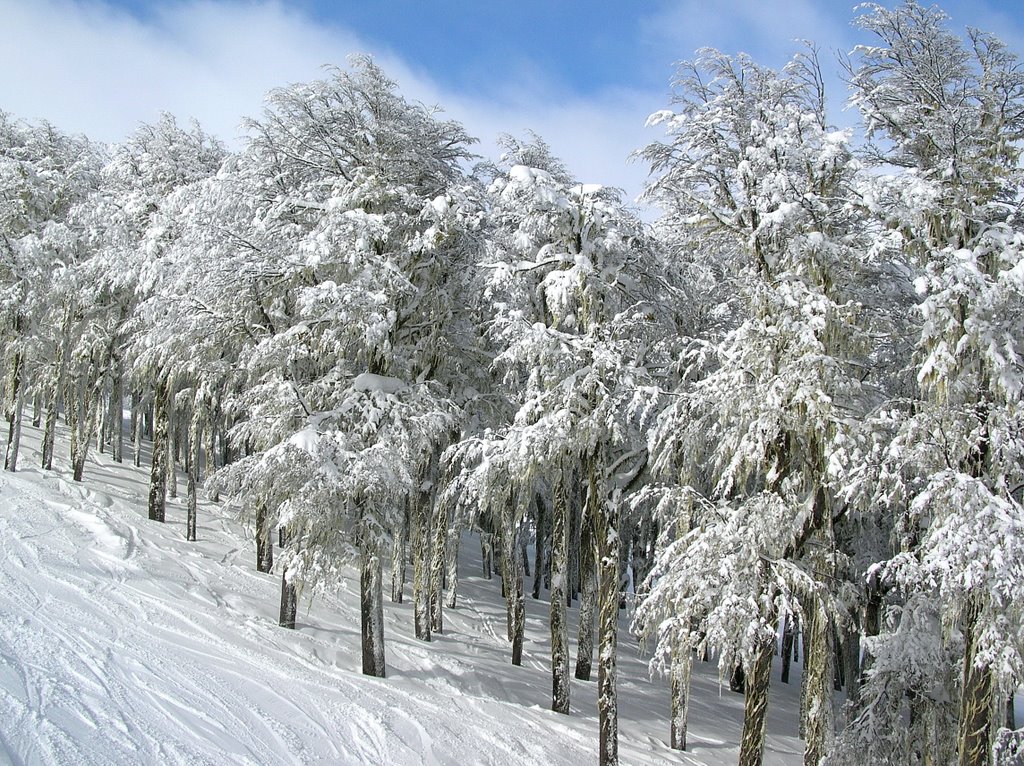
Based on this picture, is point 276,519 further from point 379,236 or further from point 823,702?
point 823,702

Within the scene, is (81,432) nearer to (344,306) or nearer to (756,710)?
(344,306)

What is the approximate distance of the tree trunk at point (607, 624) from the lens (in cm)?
1141

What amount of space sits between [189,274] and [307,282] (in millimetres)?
3030

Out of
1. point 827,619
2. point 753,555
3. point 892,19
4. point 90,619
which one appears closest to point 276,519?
point 90,619

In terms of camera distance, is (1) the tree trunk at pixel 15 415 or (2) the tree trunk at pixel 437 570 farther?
(1) the tree trunk at pixel 15 415

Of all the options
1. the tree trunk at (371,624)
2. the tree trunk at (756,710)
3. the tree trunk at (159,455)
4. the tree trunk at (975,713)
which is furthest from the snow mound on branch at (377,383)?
the tree trunk at (975,713)

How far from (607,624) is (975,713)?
511 cm

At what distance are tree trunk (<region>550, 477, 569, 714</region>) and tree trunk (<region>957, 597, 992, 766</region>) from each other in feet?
22.4

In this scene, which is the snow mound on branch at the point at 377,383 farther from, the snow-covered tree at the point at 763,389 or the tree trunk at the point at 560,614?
the snow-covered tree at the point at 763,389

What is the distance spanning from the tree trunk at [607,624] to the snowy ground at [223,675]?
0.75 metres

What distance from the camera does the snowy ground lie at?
27.0 ft

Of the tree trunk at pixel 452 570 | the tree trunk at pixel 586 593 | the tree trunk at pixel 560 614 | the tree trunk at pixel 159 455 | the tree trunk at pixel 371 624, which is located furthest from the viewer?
the tree trunk at pixel 452 570

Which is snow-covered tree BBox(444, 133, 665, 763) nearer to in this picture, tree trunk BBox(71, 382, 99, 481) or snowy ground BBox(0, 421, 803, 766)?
snowy ground BBox(0, 421, 803, 766)

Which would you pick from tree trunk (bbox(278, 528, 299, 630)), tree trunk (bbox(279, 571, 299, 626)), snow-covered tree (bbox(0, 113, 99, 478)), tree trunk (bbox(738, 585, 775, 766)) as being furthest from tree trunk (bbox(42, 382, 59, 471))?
tree trunk (bbox(738, 585, 775, 766))
